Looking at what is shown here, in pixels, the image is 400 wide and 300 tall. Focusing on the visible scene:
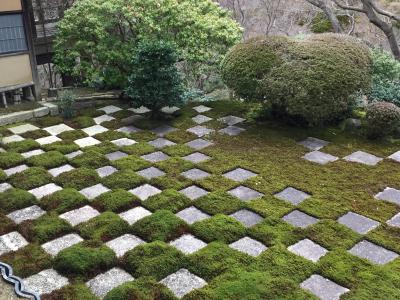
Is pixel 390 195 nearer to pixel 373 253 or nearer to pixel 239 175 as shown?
pixel 373 253

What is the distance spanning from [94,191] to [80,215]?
2.17 feet

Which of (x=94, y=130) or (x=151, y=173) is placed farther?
(x=94, y=130)

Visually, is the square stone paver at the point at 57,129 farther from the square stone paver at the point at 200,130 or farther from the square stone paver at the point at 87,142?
the square stone paver at the point at 200,130

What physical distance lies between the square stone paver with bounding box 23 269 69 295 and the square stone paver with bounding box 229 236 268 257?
1881 mm

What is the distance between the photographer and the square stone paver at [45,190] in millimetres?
6391

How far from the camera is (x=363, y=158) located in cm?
752

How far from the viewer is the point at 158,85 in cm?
891

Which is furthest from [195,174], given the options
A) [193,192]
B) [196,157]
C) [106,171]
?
[106,171]

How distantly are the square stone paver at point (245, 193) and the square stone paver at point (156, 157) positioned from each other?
161 centimetres

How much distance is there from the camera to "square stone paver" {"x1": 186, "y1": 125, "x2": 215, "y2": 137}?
867cm

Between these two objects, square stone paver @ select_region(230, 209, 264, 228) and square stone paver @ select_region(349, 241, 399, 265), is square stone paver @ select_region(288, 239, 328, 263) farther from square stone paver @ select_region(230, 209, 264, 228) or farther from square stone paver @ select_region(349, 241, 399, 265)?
square stone paver @ select_region(230, 209, 264, 228)

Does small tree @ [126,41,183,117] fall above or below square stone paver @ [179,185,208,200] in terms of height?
above

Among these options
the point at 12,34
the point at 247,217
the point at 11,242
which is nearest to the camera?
the point at 11,242

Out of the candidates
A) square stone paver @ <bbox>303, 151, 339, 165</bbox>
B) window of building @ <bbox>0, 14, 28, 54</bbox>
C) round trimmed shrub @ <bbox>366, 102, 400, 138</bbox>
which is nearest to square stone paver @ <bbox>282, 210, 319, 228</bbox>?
square stone paver @ <bbox>303, 151, 339, 165</bbox>
